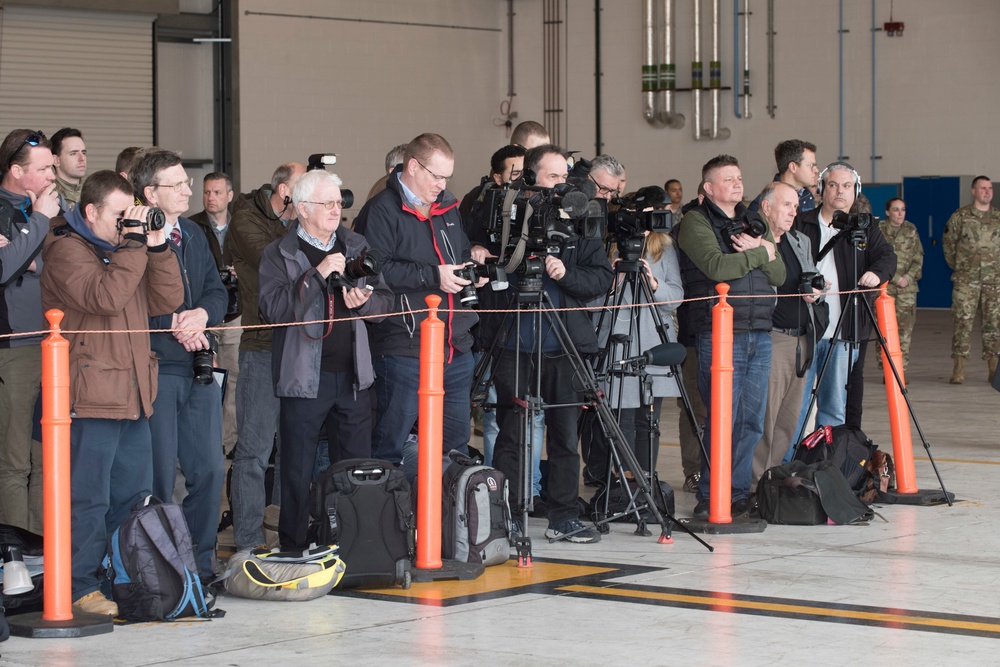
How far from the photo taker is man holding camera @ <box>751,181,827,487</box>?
7.14 metres

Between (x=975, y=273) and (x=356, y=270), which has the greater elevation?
(x=975, y=273)

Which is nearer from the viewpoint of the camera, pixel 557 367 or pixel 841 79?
pixel 557 367

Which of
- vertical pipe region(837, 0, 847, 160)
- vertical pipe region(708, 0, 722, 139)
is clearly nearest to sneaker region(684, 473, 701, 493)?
vertical pipe region(837, 0, 847, 160)

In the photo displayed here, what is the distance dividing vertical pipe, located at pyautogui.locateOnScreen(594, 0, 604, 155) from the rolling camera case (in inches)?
593

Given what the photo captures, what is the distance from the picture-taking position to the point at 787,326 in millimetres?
7219

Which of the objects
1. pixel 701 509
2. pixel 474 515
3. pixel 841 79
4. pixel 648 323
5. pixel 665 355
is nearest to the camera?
pixel 474 515

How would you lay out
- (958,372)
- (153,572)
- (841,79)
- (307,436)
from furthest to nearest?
(841,79) < (958,372) < (307,436) < (153,572)

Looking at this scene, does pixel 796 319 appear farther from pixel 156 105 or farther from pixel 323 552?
pixel 156 105

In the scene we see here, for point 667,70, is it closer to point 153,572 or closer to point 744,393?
point 744,393

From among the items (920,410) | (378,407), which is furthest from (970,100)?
(378,407)

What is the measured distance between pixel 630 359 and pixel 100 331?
244cm

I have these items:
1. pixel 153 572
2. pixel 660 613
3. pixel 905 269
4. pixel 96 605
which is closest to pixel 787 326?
pixel 660 613

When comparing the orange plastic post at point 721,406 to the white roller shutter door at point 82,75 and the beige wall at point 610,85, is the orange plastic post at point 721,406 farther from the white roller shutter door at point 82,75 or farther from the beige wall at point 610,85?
the white roller shutter door at point 82,75

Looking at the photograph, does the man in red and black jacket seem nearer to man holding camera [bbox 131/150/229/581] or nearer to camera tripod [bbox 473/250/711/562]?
camera tripod [bbox 473/250/711/562]
